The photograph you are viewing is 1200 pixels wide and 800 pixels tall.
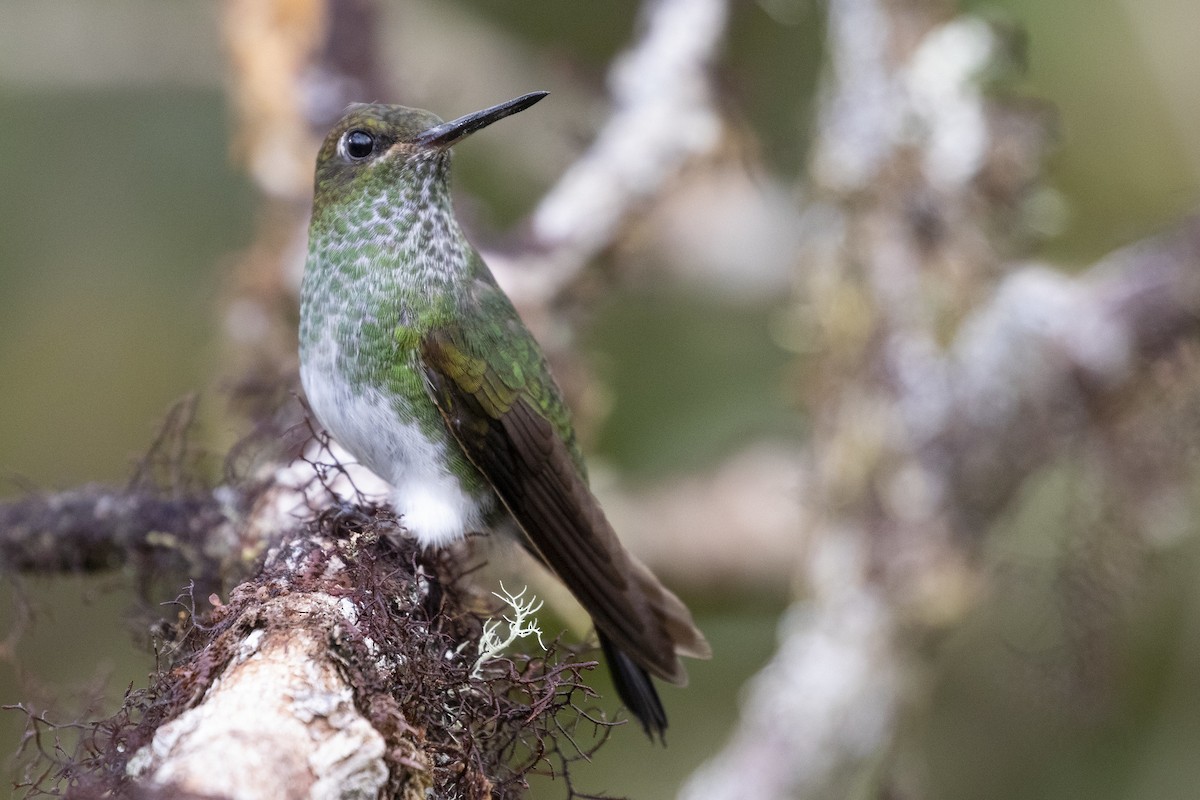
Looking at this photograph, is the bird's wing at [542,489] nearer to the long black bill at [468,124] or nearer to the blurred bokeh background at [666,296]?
the long black bill at [468,124]

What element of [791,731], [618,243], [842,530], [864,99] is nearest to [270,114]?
[618,243]

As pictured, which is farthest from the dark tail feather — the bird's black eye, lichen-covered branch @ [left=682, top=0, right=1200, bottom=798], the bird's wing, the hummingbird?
the bird's black eye

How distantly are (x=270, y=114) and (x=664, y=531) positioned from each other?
1.99 metres

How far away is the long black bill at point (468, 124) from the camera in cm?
229

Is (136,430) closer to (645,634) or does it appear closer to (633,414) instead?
(633,414)

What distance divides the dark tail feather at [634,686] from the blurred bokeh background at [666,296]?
4.43ft

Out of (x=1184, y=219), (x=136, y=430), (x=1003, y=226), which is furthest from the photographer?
(x=136, y=430)

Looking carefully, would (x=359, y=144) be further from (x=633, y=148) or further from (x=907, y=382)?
(x=907, y=382)

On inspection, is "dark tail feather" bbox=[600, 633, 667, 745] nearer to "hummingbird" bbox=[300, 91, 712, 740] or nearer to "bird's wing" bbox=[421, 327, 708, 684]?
"hummingbird" bbox=[300, 91, 712, 740]

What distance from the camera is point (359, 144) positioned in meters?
2.54

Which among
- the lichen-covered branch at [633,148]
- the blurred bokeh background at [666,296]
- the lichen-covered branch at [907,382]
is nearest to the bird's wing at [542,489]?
the lichen-covered branch at [633,148]

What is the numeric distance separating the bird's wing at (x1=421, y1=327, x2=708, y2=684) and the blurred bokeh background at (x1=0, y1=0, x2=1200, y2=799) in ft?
3.72

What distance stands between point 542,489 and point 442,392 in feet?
0.92

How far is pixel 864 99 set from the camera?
11.9 feet
